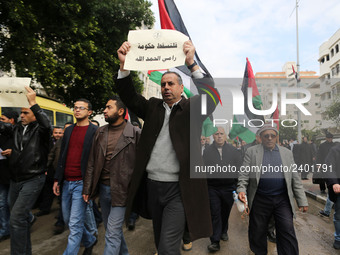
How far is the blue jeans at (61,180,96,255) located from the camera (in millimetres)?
3000

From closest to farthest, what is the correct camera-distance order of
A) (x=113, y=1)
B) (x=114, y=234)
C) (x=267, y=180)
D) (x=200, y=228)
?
(x=200, y=228), (x=114, y=234), (x=267, y=180), (x=113, y=1)

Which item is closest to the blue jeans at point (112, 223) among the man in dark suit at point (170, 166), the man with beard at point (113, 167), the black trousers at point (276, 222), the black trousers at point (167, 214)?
the man with beard at point (113, 167)

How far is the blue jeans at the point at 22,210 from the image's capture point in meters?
3.01

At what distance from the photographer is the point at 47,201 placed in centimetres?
589

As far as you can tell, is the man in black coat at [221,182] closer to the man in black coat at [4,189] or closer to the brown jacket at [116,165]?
the brown jacket at [116,165]

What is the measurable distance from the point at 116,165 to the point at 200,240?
2.31 metres

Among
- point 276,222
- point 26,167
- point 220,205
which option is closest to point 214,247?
point 220,205

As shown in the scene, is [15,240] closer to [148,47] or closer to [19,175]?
[19,175]

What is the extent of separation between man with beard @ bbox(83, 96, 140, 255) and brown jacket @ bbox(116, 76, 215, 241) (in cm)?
53

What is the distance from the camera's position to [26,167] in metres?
3.17

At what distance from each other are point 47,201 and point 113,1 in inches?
415

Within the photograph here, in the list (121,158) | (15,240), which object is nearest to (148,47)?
(121,158)

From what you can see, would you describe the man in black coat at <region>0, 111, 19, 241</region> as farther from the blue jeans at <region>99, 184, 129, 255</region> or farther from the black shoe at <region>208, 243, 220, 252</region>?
the black shoe at <region>208, 243, 220, 252</region>

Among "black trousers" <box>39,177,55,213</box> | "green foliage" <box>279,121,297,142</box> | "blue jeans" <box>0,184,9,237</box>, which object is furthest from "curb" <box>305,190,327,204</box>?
"blue jeans" <box>0,184,9,237</box>
